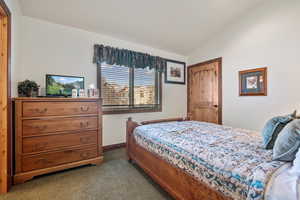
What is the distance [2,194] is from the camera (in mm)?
1660

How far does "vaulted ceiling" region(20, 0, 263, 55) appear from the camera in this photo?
2324 mm

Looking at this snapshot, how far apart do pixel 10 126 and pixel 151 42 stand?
3021 mm

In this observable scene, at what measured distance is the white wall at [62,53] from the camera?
238cm

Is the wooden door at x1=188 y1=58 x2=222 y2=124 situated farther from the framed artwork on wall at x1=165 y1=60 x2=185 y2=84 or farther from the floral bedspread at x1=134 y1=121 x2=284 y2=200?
the floral bedspread at x1=134 y1=121 x2=284 y2=200

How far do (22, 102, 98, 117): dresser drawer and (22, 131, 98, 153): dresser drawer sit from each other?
33cm

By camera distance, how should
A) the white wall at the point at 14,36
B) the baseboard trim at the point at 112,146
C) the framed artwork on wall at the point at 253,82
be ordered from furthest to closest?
the baseboard trim at the point at 112,146
the framed artwork on wall at the point at 253,82
the white wall at the point at 14,36

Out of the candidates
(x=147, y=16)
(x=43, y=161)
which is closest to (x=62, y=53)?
(x=147, y=16)

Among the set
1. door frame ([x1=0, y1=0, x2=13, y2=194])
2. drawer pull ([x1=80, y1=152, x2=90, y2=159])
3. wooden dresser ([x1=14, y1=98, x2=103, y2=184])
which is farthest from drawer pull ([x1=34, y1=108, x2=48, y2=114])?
drawer pull ([x1=80, y1=152, x2=90, y2=159])

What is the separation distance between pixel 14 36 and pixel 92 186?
231 centimetres

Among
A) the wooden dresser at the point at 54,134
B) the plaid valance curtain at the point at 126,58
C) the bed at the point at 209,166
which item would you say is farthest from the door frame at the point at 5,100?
the bed at the point at 209,166

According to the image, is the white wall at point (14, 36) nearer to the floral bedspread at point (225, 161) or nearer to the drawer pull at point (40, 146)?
the drawer pull at point (40, 146)

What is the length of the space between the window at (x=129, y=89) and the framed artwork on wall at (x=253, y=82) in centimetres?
193

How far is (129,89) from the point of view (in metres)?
3.45

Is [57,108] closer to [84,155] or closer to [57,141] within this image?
[57,141]
